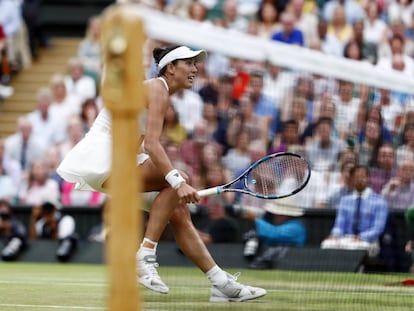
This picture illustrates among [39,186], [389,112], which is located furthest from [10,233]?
[389,112]

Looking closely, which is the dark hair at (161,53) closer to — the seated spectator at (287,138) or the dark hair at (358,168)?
the seated spectator at (287,138)

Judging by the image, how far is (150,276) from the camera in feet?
28.4

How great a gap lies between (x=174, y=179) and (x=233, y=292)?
3.10 feet

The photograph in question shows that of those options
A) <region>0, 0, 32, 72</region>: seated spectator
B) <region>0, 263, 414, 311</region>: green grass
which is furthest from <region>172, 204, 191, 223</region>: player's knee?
<region>0, 0, 32, 72</region>: seated spectator

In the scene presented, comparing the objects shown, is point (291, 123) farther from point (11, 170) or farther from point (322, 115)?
point (11, 170)

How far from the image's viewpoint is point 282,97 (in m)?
13.0

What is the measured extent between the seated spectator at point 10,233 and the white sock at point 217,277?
7.05 meters

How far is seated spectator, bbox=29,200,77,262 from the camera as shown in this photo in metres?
15.2

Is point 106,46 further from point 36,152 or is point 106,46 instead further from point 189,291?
point 36,152

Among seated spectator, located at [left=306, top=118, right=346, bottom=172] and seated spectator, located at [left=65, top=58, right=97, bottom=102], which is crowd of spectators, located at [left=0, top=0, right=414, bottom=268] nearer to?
seated spectator, located at [left=306, top=118, right=346, bottom=172]

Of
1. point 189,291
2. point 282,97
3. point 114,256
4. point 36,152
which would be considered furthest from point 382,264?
point 114,256

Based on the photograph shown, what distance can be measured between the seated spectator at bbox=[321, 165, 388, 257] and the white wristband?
4417 millimetres

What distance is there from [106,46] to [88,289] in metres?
5.52

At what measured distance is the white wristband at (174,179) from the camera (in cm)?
824
